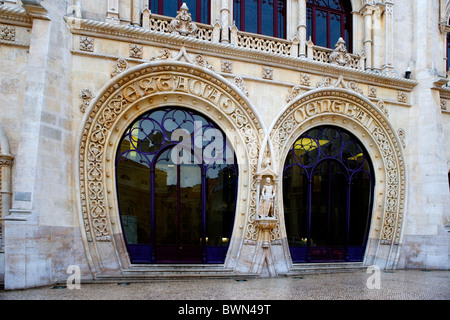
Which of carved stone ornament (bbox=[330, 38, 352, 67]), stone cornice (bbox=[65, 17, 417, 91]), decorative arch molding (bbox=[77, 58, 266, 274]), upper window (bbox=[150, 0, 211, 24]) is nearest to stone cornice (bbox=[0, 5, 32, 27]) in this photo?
stone cornice (bbox=[65, 17, 417, 91])

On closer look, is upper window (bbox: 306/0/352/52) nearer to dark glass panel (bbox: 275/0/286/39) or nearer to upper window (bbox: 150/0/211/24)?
dark glass panel (bbox: 275/0/286/39)

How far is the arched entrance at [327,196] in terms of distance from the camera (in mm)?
11055

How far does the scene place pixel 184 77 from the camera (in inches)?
388

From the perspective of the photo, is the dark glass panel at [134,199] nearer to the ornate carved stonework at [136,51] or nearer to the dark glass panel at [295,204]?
the ornate carved stonework at [136,51]

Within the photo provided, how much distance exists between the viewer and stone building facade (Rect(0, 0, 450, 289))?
27.1 ft

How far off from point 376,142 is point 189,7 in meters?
7.11

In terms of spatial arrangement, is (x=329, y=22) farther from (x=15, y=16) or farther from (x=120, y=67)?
(x=15, y=16)

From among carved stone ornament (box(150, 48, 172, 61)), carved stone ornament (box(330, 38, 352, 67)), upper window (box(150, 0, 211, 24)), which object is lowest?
carved stone ornament (box(150, 48, 172, 61))

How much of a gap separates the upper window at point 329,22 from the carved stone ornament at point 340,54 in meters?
0.65

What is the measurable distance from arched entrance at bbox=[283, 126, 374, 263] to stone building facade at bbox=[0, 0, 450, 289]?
5cm

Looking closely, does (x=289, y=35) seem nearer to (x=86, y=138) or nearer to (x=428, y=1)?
(x=428, y=1)

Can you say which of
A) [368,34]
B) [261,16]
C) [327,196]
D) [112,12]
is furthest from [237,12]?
[327,196]

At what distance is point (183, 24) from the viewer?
32.8ft
